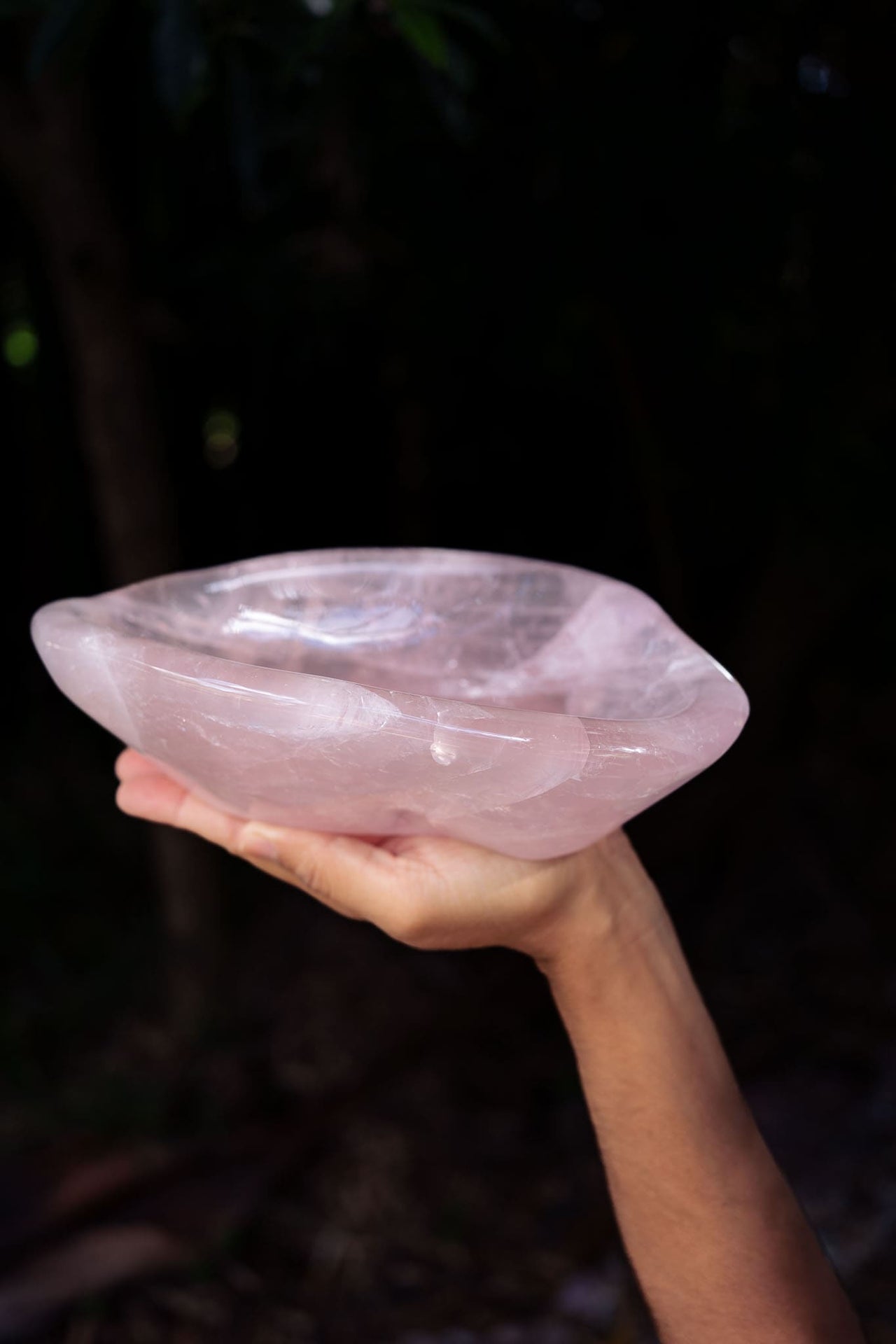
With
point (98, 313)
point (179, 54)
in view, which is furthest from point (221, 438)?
point (179, 54)

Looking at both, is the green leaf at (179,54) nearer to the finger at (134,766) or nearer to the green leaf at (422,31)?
the green leaf at (422,31)

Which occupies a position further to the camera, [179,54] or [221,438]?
[221,438]

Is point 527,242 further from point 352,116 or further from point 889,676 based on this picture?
point 889,676

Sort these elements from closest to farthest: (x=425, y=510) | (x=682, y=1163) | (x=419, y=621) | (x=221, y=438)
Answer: (x=682, y=1163) < (x=419, y=621) < (x=425, y=510) < (x=221, y=438)

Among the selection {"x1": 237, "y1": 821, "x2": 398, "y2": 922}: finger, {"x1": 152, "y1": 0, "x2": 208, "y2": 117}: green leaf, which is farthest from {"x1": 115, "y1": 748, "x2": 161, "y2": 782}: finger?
{"x1": 152, "y1": 0, "x2": 208, "y2": 117}: green leaf

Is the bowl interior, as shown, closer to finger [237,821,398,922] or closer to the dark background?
finger [237,821,398,922]

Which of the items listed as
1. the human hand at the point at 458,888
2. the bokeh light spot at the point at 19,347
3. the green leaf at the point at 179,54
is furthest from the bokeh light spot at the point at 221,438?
the human hand at the point at 458,888

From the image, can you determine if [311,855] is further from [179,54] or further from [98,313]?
[98,313]
